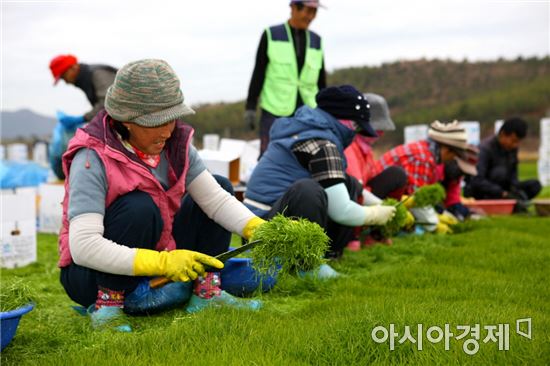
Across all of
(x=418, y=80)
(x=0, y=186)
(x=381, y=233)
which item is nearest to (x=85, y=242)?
(x=381, y=233)

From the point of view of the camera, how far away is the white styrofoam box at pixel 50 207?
6191mm

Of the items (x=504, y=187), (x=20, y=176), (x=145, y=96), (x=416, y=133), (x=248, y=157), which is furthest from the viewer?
(x=416, y=133)

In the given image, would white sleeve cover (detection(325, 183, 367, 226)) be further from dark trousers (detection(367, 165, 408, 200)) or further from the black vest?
the black vest

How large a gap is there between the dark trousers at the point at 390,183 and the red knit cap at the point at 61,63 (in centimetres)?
288

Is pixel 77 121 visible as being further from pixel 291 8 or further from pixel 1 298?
pixel 1 298

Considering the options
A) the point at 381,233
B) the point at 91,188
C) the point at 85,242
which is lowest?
the point at 381,233

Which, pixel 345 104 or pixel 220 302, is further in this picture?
pixel 345 104

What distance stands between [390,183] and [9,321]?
319cm

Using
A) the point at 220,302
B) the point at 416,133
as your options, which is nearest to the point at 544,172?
the point at 416,133

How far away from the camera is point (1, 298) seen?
7.98 ft

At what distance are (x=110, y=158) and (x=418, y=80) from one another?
148ft

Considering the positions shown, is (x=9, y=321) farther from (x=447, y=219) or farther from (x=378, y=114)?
(x=447, y=219)

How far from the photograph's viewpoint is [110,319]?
8.69 feet

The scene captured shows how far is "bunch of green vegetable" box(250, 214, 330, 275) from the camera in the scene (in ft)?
8.10
